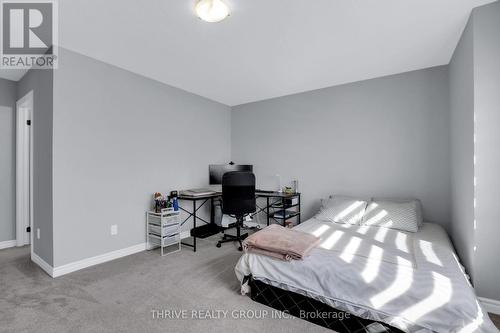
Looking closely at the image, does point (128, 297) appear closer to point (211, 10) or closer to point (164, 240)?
point (164, 240)

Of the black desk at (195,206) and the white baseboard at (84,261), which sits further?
the black desk at (195,206)

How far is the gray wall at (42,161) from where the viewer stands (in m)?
2.54

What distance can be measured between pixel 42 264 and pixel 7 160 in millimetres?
1880

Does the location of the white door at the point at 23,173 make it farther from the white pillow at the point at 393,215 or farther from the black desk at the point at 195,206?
the white pillow at the point at 393,215

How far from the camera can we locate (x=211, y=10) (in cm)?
184

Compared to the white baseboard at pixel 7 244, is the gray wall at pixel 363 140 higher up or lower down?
higher up

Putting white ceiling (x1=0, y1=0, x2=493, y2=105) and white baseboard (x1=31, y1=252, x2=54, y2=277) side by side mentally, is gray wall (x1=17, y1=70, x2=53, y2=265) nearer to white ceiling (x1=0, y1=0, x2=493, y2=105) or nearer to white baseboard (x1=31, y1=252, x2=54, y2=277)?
white baseboard (x1=31, y1=252, x2=54, y2=277)

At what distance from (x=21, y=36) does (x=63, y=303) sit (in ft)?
8.65

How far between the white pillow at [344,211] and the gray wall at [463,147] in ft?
3.09

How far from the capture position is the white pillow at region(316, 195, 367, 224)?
2.96m

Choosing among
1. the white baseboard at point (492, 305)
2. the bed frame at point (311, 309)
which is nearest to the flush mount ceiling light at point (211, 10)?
the bed frame at point (311, 309)

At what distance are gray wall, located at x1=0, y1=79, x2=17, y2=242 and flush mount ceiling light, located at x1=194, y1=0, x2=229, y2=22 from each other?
3.51 m

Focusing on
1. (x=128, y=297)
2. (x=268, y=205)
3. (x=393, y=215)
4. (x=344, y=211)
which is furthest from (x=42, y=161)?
(x=393, y=215)

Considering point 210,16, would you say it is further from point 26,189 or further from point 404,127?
point 26,189
